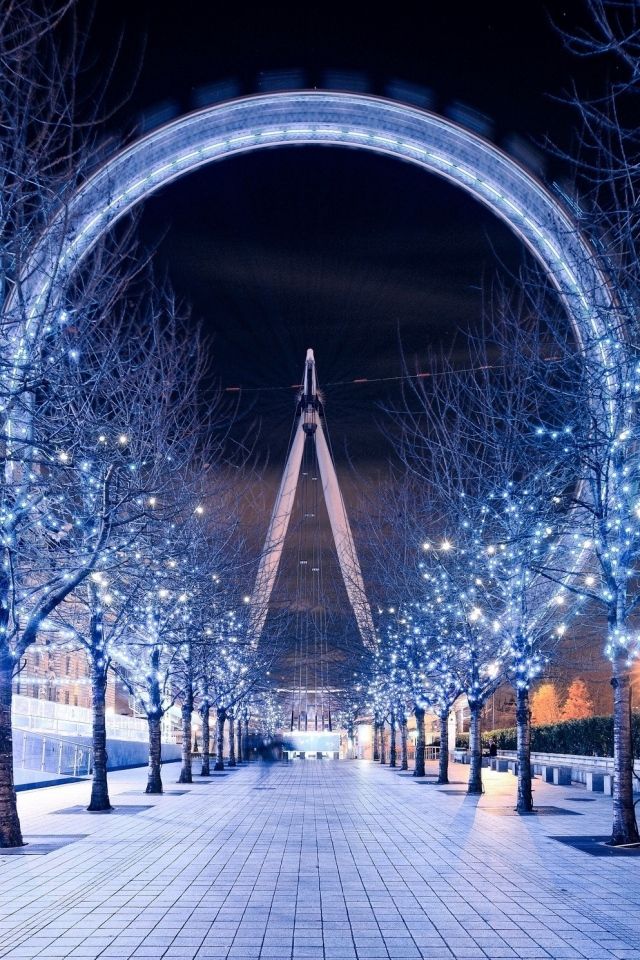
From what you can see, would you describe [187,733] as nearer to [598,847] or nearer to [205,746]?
[205,746]

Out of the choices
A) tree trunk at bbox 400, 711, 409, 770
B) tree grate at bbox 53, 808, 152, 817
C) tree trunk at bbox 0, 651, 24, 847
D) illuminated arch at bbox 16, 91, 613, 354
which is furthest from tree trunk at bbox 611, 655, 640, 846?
tree trunk at bbox 400, 711, 409, 770

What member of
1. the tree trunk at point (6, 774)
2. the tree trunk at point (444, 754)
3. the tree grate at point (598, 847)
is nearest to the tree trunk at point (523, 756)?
the tree grate at point (598, 847)

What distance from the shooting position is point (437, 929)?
920 cm

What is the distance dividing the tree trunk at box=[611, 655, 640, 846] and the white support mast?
2280 centimetres

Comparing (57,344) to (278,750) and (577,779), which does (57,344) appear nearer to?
(577,779)

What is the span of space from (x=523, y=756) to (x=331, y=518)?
3338cm

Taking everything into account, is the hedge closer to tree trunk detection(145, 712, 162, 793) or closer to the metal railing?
tree trunk detection(145, 712, 162, 793)

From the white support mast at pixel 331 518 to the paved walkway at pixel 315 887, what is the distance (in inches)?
804

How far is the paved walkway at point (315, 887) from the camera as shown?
8.62m

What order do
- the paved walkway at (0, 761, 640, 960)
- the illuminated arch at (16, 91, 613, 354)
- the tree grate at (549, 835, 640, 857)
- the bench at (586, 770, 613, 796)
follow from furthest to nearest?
the illuminated arch at (16, 91, 613, 354) < the bench at (586, 770, 613, 796) < the tree grate at (549, 835, 640, 857) < the paved walkway at (0, 761, 640, 960)

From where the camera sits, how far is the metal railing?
28.1 m

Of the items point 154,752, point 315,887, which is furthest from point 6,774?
point 154,752

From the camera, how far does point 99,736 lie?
2033 cm

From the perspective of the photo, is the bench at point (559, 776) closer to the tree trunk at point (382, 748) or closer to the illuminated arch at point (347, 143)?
the illuminated arch at point (347, 143)
